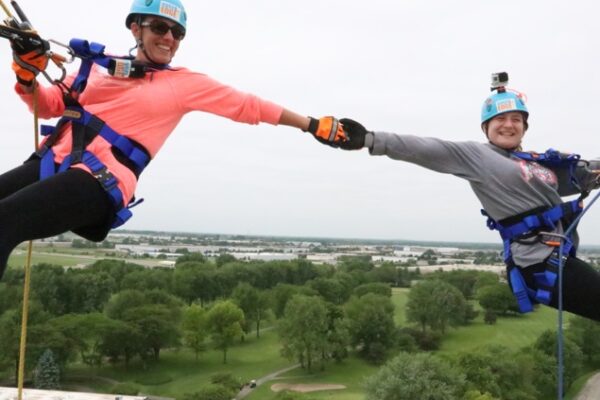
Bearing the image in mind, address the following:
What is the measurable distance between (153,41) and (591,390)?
36891mm

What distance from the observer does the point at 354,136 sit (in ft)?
11.5

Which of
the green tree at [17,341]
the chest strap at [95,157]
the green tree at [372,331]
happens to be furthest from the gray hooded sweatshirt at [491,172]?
the green tree at [372,331]

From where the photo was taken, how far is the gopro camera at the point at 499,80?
3918mm

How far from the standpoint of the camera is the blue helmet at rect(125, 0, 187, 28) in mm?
3172

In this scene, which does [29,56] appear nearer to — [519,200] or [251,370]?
[519,200]

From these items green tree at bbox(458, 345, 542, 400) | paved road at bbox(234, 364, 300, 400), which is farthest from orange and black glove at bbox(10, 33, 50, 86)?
green tree at bbox(458, 345, 542, 400)

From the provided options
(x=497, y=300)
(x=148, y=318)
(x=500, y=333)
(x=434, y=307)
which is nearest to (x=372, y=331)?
(x=434, y=307)

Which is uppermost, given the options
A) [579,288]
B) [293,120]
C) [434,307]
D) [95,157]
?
[293,120]

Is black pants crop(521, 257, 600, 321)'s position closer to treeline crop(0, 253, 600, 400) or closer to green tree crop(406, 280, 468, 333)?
treeline crop(0, 253, 600, 400)

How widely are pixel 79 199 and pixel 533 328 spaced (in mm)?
49992

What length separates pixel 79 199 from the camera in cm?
266

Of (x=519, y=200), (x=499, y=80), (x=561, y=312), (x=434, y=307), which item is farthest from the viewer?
(x=434, y=307)

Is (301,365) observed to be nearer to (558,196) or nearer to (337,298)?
(337,298)

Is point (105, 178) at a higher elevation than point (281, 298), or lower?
higher
